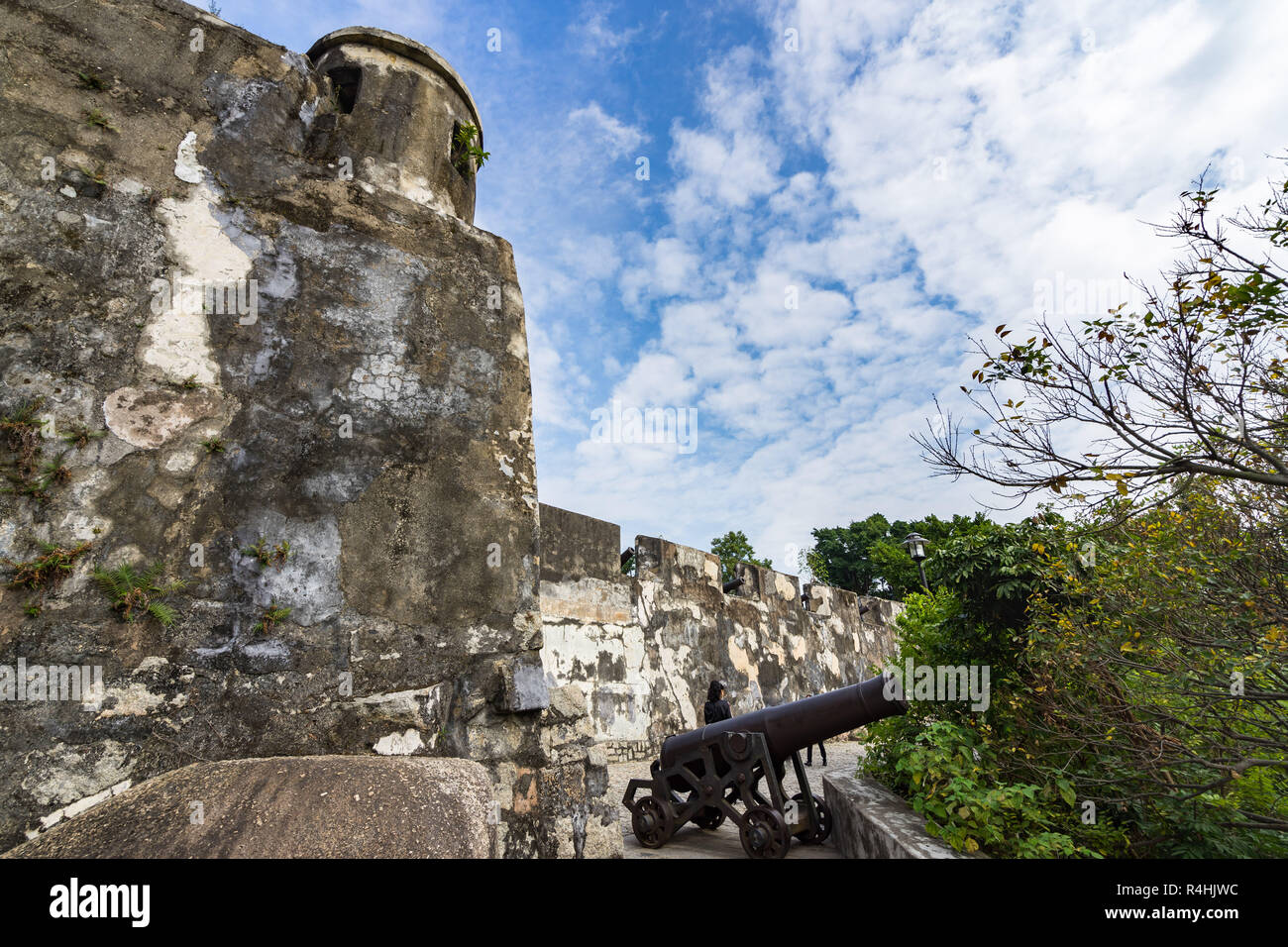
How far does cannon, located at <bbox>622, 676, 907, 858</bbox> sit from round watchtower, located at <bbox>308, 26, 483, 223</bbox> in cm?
399

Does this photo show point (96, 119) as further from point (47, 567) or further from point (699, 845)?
point (699, 845)

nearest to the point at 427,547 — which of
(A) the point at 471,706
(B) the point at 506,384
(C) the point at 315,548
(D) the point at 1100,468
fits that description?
(C) the point at 315,548

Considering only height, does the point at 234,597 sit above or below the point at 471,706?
above

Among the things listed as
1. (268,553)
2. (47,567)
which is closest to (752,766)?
(268,553)

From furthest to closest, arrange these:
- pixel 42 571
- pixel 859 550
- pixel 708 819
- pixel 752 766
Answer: pixel 859 550 → pixel 708 819 → pixel 752 766 → pixel 42 571

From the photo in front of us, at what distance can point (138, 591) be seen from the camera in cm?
214

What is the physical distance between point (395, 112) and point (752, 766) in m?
4.66

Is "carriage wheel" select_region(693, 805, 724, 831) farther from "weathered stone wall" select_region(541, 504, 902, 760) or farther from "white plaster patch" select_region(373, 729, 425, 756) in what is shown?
"white plaster patch" select_region(373, 729, 425, 756)

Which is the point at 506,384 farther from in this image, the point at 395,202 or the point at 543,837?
the point at 543,837

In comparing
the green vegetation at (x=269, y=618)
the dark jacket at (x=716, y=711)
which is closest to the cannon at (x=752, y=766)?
the dark jacket at (x=716, y=711)

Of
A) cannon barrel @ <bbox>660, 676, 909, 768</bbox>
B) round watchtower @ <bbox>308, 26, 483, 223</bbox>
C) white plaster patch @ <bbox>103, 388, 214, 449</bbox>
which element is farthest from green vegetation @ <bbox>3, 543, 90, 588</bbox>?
cannon barrel @ <bbox>660, 676, 909, 768</bbox>

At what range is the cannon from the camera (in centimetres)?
445

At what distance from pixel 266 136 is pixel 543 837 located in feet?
11.2
